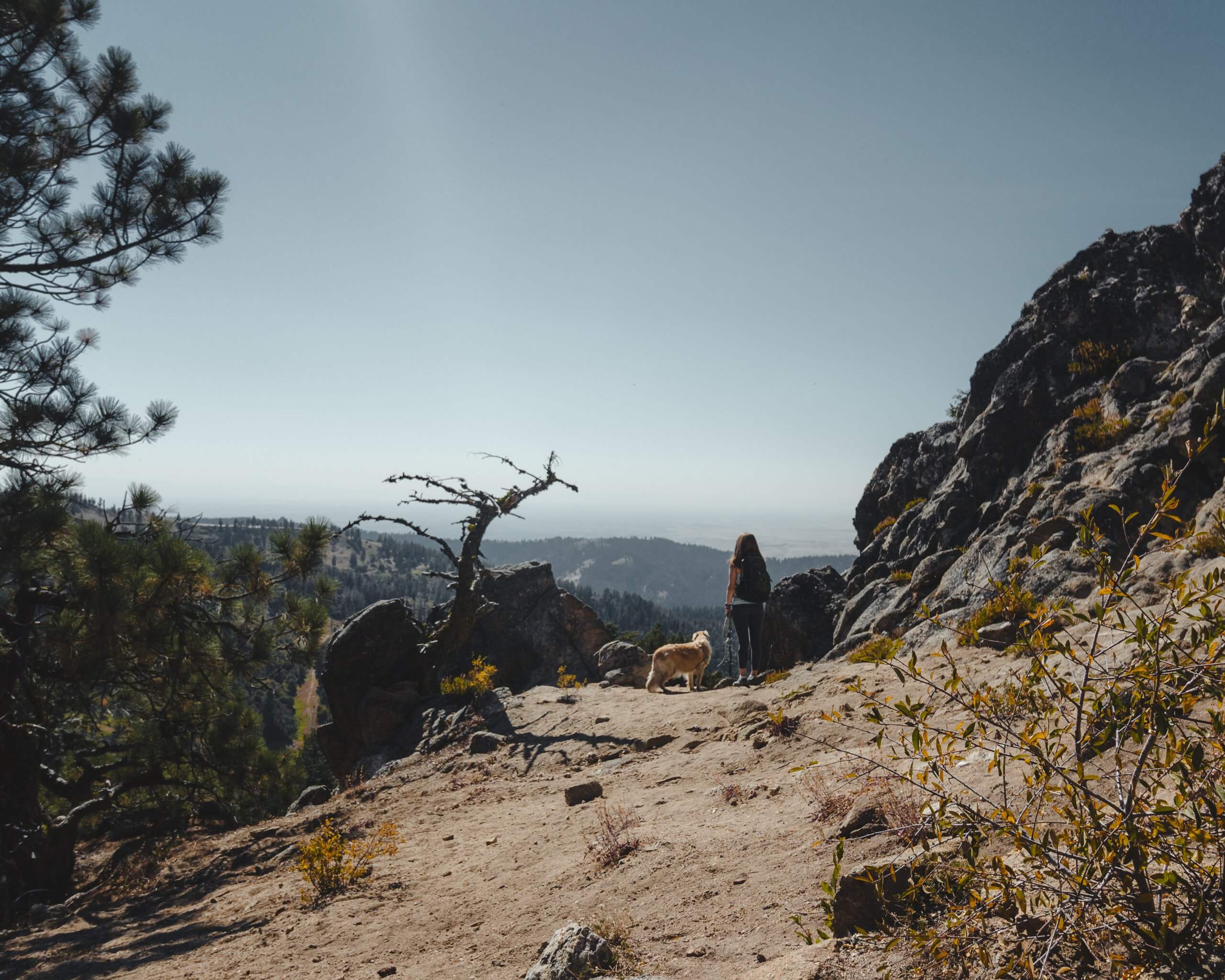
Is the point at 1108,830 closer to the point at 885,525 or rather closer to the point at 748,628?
the point at 748,628

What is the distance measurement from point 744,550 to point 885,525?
515 inches

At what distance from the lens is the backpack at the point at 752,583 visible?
1415 cm

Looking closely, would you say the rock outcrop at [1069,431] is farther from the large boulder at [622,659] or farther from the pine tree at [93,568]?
the pine tree at [93,568]

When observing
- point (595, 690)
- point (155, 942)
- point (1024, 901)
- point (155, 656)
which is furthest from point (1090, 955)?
point (595, 690)

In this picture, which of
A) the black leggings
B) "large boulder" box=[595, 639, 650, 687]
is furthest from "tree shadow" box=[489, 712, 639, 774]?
"large boulder" box=[595, 639, 650, 687]

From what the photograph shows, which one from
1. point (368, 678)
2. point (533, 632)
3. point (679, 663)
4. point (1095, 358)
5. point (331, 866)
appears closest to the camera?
point (331, 866)

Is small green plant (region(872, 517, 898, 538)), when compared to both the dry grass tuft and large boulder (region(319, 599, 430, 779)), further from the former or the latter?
the dry grass tuft

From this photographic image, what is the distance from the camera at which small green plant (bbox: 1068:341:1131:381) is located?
60.7 feet

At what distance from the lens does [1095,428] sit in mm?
15820

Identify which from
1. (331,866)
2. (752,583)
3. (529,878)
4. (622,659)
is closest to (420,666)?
(622,659)

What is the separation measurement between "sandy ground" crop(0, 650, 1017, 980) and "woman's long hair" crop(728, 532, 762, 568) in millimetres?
3229

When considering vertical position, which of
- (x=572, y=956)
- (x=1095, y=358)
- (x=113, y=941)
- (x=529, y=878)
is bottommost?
(x=113, y=941)

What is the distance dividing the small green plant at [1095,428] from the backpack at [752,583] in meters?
8.90

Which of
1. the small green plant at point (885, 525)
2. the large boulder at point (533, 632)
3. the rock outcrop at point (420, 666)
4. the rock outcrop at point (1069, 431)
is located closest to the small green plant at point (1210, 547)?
the rock outcrop at point (1069, 431)
